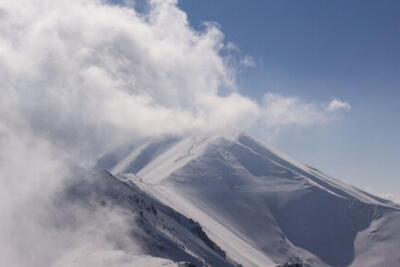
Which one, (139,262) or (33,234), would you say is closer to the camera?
(139,262)

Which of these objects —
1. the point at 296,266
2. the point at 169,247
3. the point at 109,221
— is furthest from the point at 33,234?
the point at 296,266

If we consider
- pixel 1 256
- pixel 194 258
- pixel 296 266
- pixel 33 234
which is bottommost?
pixel 1 256

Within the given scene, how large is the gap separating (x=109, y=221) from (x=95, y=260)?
39.8m

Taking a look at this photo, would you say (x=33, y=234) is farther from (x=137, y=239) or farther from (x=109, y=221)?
(x=137, y=239)

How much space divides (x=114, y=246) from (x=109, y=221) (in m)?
23.8

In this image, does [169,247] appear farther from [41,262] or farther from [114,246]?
[41,262]

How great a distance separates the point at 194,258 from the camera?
18362 cm

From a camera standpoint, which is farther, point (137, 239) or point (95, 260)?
point (137, 239)

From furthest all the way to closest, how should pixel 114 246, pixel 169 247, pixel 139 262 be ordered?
pixel 169 247, pixel 114 246, pixel 139 262

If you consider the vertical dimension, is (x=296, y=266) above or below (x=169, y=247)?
above

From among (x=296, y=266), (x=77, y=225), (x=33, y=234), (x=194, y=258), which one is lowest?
(x=33, y=234)

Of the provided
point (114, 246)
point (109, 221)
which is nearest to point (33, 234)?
point (109, 221)

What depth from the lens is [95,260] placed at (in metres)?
158

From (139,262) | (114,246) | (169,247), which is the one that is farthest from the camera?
(169,247)
